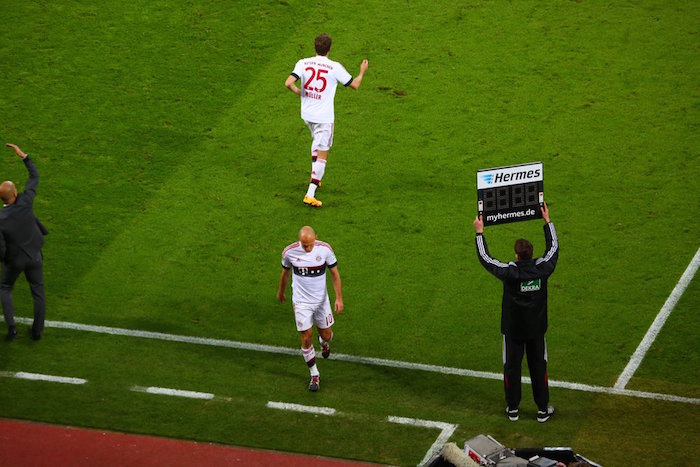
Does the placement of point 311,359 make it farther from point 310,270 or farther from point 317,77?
point 317,77

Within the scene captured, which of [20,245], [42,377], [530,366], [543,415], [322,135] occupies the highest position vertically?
[322,135]

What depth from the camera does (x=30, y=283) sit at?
49.0 ft

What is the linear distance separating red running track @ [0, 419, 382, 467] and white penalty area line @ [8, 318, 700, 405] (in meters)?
2.11

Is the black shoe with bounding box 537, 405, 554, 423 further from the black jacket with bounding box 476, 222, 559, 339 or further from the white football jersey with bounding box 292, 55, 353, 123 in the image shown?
the white football jersey with bounding box 292, 55, 353, 123

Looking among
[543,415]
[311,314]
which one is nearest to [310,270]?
[311,314]

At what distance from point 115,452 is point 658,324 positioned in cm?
684

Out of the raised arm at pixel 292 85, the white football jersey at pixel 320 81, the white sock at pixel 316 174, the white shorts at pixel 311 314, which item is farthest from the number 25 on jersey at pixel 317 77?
the white shorts at pixel 311 314

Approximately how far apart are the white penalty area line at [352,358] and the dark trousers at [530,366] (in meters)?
0.91

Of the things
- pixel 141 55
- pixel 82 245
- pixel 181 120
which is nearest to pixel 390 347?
pixel 82 245

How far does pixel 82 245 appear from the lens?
17.4m

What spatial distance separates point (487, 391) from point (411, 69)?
27.2 ft

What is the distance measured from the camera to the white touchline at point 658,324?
47.4 ft

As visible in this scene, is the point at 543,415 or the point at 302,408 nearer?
the point at 543,415

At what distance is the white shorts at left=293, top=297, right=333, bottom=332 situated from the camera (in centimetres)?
1388
